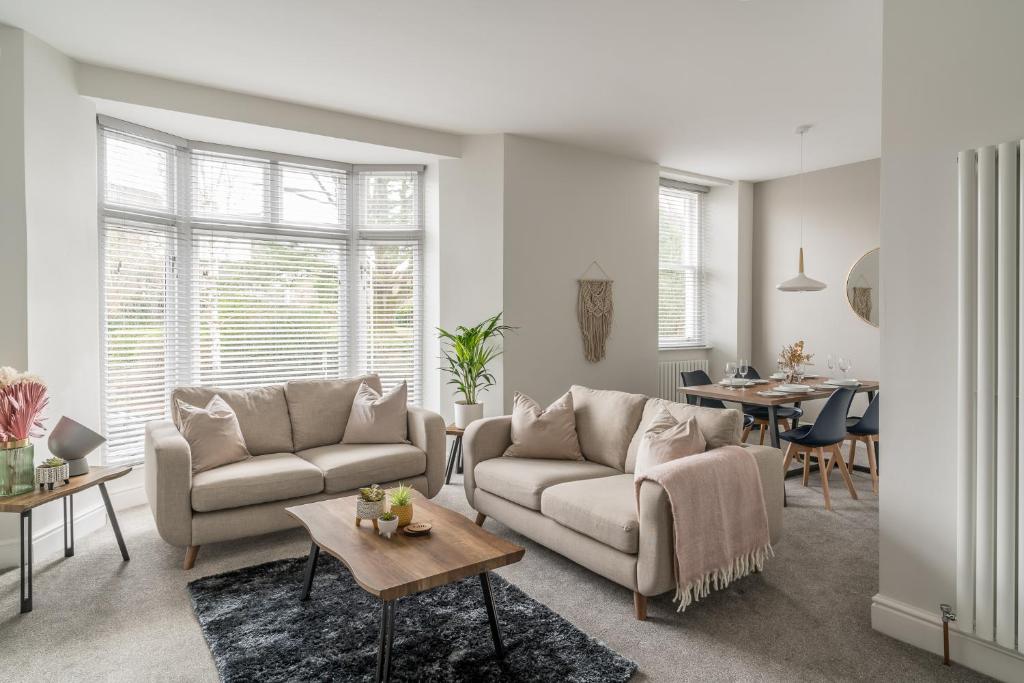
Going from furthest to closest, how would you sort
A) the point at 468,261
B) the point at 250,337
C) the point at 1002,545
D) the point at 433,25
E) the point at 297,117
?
the point at 468,261 → the point at 250,337 → the point at 297,117 → the point at 433,25 → the point at 1002,545

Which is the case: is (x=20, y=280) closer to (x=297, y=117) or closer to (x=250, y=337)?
(x=250, y=337)

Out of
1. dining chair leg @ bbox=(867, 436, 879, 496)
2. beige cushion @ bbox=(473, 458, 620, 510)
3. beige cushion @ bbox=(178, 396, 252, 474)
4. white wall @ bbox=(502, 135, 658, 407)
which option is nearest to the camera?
beige cushion @ bbox=(473, 458, 620, 510)

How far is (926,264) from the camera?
8.02 ft

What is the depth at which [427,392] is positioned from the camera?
5.75m

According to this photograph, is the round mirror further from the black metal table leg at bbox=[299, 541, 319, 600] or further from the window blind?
the black metal table leg at bbox=[299, 541, 319, 600]

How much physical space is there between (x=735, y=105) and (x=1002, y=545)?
3468mm

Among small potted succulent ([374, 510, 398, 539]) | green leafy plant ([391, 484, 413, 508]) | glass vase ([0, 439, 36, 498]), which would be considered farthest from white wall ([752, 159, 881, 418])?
glass vase ([0, 439, 36, 498])

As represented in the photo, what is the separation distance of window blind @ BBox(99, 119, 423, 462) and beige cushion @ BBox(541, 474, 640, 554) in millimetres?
2860

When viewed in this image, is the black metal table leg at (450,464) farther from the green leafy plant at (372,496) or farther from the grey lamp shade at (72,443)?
the grey lamp shade at (72,443)

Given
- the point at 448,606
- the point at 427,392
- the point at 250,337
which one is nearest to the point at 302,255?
the point at 250,337

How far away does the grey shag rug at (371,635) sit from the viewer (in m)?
2.28

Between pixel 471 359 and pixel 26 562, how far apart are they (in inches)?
120

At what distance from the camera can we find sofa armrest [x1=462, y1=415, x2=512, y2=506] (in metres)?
3.83

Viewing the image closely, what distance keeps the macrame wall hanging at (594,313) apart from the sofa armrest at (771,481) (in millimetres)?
2771
